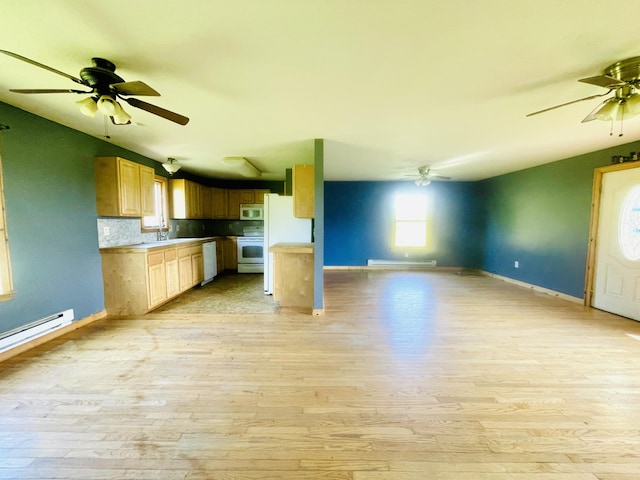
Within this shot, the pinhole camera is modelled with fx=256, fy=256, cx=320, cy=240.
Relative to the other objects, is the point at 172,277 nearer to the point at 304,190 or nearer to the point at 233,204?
the point at 304,190

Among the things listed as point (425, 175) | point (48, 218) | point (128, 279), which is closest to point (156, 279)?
point (128, 279)

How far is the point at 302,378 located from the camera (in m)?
2.14

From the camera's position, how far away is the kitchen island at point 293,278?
379cm

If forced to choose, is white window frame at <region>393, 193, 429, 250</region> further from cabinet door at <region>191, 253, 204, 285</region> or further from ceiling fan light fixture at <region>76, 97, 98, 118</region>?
ceiling fan light fixture at <region>76, 97, 98, 118</region>

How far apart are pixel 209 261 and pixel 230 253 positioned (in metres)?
0.96

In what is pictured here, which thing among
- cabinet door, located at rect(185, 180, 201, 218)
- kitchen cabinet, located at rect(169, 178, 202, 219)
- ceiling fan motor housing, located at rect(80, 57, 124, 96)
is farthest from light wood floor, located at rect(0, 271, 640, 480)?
cabinet door, located at rect(185, 180, 201, 218)

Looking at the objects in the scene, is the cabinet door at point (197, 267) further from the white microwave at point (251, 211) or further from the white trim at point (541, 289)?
the white trim at point (541, 289)

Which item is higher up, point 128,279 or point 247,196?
point 247,196

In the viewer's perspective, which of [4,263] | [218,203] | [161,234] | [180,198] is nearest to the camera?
[4,263]

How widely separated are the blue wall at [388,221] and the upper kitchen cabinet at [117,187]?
4329 mm

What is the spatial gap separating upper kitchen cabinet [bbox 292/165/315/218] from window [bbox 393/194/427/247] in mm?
3820

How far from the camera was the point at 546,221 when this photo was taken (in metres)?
4.79

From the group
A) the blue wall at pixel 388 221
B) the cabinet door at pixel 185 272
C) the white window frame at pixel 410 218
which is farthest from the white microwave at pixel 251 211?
the white window frame at pixel 410 218

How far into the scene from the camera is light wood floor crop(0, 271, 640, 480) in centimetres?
138
